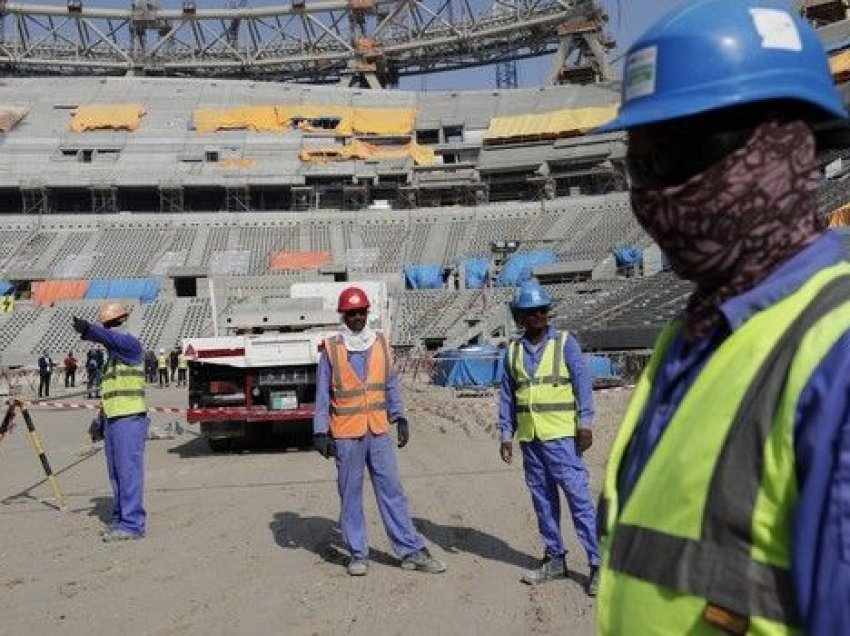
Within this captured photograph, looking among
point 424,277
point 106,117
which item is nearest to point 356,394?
point 424,277

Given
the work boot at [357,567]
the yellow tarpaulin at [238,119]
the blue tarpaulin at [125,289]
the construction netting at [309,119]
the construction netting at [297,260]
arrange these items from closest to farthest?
the work boot at [357,567]
the blue tarpaulin at [125,289]
the construction netting at [297,260]
the yellow tarpaulin at [238,119]
the construction netting at [309,119]

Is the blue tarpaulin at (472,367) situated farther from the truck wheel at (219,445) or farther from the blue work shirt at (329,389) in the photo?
the blue work shirt at (329,389)

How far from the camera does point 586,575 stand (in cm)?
575

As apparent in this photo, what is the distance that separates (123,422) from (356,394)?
8.00ft

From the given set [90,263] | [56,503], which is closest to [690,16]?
[56,503]

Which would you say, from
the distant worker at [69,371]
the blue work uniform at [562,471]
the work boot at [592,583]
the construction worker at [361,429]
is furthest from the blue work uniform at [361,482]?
the distant worker at [69,371]

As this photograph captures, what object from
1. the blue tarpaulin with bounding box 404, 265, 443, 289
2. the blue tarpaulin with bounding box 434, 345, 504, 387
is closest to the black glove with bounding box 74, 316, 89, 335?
the blue tarpaulin with bounding box 434, 345, 504, 387

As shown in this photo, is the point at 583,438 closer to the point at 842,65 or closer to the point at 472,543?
the point at 472,543

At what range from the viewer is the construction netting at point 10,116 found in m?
51.4

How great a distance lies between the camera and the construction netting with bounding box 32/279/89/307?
3890 centimetres

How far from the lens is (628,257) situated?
37.0 metres

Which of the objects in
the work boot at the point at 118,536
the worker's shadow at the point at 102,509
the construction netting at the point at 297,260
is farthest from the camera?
the construction netting at the point at 297,260

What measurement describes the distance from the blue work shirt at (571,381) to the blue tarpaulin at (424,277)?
3391 centimetres

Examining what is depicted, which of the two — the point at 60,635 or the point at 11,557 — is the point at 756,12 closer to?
the point at 60,635
